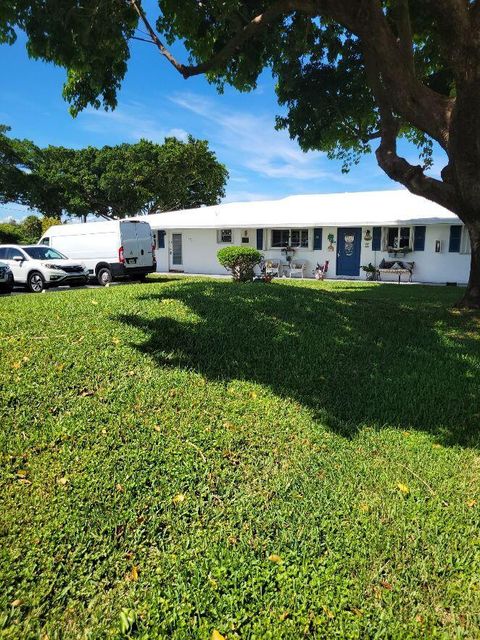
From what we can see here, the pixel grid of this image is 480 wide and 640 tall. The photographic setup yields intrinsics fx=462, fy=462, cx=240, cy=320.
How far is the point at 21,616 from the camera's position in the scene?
93.4 inches

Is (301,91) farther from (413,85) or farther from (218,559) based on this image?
(218,559)

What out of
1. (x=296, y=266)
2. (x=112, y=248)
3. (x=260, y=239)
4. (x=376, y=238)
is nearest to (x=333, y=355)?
(x=112, y=248)

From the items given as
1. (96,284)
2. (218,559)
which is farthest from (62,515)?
(96,284)

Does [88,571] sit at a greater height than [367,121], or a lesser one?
lesser

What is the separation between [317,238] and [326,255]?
878 millimetres

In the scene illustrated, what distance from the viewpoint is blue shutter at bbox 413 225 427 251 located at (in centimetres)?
1864

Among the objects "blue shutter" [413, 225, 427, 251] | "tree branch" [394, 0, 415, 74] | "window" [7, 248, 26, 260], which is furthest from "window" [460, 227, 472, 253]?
"window" [7, 248, 26, 260]

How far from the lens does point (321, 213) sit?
21.3 metres

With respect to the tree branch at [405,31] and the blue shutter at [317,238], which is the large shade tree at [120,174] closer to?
the blue shutter at [317,238]

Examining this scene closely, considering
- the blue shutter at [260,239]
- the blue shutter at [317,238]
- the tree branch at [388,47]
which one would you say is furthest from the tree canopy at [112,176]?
the tree branch at [388,47]

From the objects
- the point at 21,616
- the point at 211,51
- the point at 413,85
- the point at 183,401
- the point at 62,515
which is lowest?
the point at 21,616

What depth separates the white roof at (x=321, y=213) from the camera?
18889 millimetres

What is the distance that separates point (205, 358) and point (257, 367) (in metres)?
0.61

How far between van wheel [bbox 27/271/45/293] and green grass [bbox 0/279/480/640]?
34.1ft
